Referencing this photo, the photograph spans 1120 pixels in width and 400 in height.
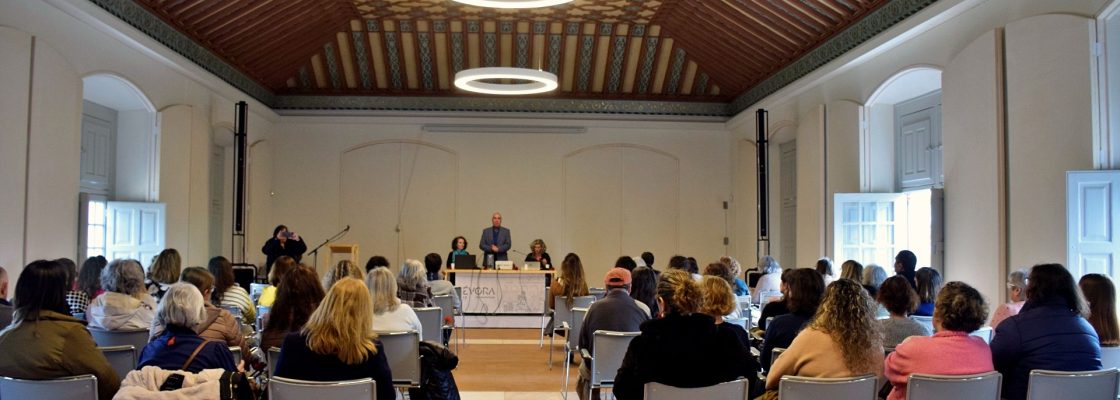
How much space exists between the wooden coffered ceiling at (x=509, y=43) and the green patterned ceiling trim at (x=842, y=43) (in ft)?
0.34

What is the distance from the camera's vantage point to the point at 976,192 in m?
7.43

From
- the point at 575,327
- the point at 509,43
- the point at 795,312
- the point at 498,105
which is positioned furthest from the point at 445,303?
the point at 498,105

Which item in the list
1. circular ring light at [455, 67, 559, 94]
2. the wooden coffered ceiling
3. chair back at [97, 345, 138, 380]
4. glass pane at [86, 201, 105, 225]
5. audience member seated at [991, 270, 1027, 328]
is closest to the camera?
chair back at [97, 345, 138, 380]

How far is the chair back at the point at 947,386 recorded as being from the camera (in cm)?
329

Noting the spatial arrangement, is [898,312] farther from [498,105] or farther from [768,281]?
[498,105]

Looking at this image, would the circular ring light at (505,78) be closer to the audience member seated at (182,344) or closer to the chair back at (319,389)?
the audience member seated at (182,344)

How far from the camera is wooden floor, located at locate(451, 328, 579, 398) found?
683 centimetres

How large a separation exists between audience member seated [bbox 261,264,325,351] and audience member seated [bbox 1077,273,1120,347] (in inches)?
150

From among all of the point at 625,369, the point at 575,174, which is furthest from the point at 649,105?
the point at 625,369

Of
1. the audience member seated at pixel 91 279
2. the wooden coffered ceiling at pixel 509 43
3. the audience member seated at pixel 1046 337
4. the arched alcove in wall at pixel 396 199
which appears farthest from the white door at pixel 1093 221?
the arched alcove in wall at pixel 396 199

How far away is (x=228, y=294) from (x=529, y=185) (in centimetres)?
910

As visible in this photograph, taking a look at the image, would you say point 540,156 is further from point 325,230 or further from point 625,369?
point 625,369

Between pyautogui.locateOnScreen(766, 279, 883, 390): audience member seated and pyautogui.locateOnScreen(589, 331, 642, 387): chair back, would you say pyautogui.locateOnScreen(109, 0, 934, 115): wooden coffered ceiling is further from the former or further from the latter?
pyautogui.locateOnScreen(766, 279, 883, 390): audience member seated

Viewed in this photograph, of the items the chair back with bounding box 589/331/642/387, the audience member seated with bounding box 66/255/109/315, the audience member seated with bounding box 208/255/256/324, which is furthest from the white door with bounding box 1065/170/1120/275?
the audience member seated with bounding box 66/255/109/315
